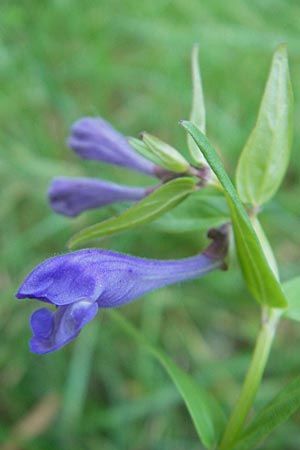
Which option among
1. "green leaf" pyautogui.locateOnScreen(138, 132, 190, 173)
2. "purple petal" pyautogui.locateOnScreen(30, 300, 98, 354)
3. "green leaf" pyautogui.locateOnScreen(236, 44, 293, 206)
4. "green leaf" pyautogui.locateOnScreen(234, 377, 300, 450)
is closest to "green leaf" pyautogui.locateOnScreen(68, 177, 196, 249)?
"green leaf" pyautogui.locateOnScreen(138, 132, 190, 173)

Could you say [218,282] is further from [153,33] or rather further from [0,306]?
[153,33]

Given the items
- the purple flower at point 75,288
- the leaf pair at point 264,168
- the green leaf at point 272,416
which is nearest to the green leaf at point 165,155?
the leaf pair at point 264,168

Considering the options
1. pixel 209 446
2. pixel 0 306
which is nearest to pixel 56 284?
pixel 209 446

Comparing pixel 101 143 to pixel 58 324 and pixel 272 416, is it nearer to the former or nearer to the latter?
pixel 58 324

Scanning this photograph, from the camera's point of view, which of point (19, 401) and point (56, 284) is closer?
point (56, 284)

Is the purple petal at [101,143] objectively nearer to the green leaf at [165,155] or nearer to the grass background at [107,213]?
the green leaf at [165,155]

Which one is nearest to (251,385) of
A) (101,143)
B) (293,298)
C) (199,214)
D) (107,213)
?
(293,298)

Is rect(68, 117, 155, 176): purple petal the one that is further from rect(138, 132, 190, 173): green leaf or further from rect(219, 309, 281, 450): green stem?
rect(219, 309, 281, 450): green stem
